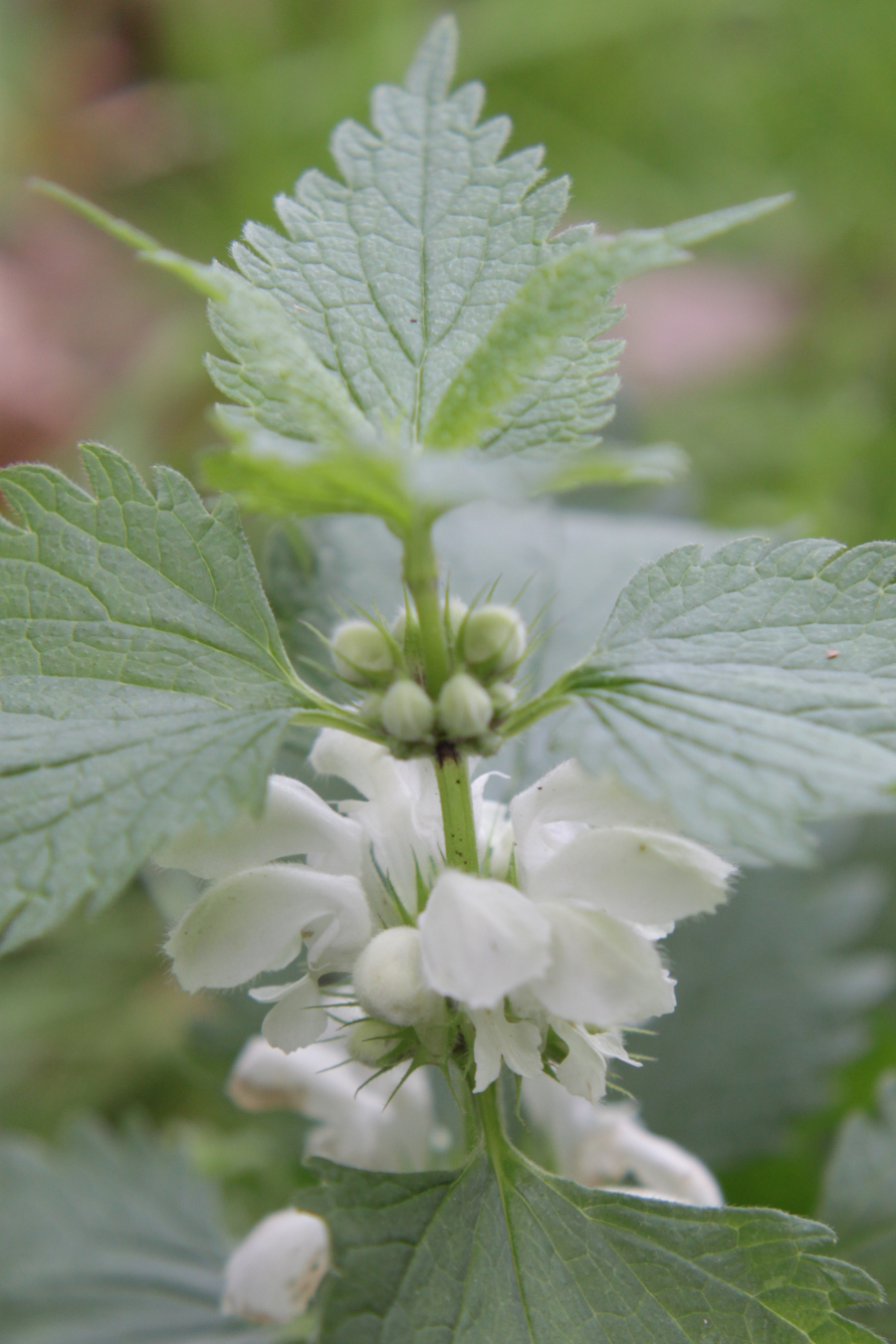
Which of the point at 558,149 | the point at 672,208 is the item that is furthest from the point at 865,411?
the point at 558,149

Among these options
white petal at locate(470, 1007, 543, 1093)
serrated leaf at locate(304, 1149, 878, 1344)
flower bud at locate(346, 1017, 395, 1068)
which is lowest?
serrated leaf at locate(304, 1149, 878, 1344)

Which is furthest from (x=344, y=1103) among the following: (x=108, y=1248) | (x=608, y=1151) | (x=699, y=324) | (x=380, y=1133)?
(x=699, y=324)

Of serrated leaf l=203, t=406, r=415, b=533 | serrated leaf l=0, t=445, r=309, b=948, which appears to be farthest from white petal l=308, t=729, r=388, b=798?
serrated leaf l=203, t=406, r=415, b=533

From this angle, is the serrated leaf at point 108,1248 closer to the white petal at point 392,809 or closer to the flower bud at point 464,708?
the white petal at point 392,809

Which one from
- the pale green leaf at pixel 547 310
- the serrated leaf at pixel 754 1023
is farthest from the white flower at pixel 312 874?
the serrated leaf at pixel 754 1023

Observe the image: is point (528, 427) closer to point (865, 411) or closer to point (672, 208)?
point (865, 411)

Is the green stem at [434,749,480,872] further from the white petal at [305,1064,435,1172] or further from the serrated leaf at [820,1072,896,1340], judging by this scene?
the serrated leaf at [820,1072,896,1340]
